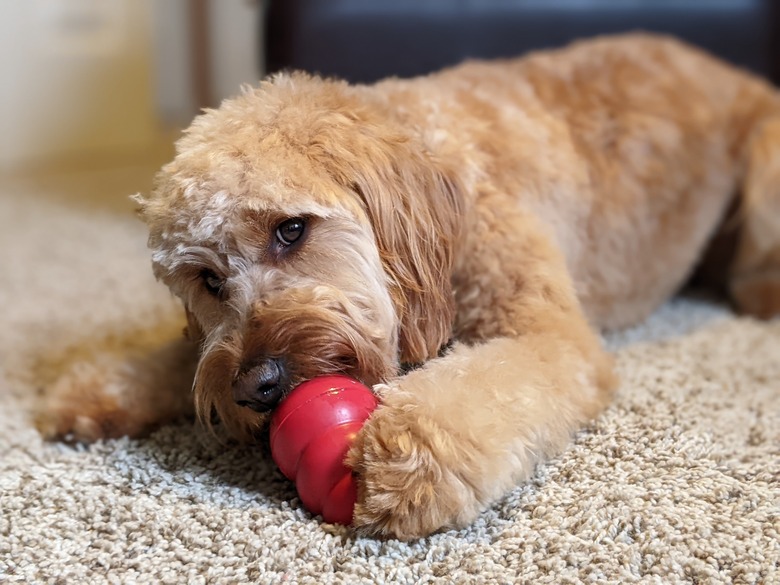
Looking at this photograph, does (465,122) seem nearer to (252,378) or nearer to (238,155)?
(238,155)

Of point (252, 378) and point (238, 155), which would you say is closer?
point (252, 378)

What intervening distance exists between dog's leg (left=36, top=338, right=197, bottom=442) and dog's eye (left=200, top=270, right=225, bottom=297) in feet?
1.15

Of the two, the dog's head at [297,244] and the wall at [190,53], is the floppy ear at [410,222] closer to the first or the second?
the dog's head at [297,244]

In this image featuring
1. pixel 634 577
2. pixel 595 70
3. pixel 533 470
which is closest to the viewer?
pixel 634 577

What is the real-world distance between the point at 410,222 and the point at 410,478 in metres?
0.58

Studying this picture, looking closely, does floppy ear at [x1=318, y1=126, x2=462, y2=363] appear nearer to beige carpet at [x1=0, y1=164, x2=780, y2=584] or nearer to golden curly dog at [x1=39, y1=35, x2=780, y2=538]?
golden curly dog at [x1=39, y1=35, x2=780, y2=538]

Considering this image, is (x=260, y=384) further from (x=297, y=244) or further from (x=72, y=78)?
(x=72, y=78)

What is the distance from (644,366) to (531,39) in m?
1.85

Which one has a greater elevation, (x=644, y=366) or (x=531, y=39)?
(x=531, y=39)

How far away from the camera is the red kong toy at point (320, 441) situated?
57.0 inches

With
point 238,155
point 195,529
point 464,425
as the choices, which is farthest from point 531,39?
point 195,529

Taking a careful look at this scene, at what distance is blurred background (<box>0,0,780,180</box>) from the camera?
10.6 ft

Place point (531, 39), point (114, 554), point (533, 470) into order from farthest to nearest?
point (531, 39)
point (533, 470)
point (114, 554)

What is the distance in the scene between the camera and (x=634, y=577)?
1.32 meters
